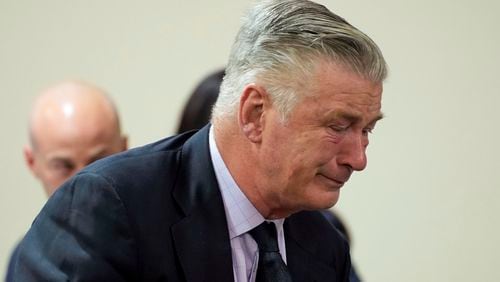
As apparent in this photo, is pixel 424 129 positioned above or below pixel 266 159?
below

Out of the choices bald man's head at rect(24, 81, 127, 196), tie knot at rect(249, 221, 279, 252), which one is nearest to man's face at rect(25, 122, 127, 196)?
bald man's head at rect(24, 81, 127, 196)

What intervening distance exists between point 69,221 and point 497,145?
2436 mm

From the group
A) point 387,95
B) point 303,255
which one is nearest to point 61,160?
point 303,255

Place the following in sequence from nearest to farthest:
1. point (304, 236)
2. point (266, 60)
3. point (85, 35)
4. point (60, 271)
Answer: point (60, 271)
point (266, 60)
point (304, 236)
point (85, 35)

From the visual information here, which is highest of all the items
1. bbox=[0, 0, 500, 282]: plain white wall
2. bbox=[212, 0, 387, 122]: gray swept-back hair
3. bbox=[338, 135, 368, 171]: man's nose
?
bbox=[212, 0, 387, 122]: gray swept-back hair

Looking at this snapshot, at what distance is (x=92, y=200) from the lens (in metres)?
1.86

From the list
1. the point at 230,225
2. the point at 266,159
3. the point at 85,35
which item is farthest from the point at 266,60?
the point at 85,35

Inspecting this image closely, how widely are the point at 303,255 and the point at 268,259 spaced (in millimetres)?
137

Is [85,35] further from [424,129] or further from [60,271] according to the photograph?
[60,271]

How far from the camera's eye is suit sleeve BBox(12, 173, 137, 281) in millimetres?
1808

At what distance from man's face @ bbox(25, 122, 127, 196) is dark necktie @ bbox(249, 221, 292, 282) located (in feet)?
2.92

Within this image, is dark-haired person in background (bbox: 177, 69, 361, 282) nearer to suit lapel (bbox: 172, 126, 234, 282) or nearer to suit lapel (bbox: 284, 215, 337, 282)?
suit lapel (bbox: 284, 215, 337, 282)

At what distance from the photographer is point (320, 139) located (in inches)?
76.3

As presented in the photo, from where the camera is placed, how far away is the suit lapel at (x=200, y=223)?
1.93 m
